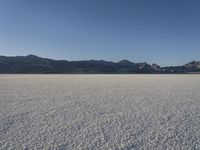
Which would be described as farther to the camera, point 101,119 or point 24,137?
point 101,119

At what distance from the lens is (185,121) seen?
615cm

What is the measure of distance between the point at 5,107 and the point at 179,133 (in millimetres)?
5324

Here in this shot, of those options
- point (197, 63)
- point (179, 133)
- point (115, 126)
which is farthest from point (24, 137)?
point (197, 63)

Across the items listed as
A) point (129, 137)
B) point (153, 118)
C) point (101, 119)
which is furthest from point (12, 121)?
point (153, 118)

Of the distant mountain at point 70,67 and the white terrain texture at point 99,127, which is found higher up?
the distant mountain at point 70,67

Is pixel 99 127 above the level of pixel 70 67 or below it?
below

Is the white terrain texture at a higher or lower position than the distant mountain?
lower

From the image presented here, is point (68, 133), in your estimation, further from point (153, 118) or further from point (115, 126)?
point (153, 118)

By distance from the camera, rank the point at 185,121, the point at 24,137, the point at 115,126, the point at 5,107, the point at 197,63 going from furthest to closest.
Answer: the point at 197,63
the point at 5,107
the point at 185,121
the point at 115,126
the point at 24,137

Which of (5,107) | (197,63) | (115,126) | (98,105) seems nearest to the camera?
(115,126)

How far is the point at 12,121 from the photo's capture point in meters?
6.02

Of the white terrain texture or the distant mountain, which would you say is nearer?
the white terrain texture

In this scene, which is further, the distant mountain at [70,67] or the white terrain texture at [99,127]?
the distant mountain at [70,67]

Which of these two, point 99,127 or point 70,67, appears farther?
point 70,67
